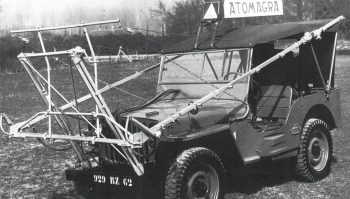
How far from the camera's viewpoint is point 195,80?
7.84m

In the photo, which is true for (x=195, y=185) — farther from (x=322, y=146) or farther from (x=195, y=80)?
(x=322, y=146)

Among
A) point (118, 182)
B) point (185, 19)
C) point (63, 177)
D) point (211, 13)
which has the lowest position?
point (63, 177)

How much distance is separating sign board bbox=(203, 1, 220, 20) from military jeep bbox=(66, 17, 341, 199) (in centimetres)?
33

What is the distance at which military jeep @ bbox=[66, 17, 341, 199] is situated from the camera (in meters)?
6.13

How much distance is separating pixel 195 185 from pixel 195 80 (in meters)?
2.20

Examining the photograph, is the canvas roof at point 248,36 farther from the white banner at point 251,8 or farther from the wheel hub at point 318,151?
the wheel hub at point 318,151

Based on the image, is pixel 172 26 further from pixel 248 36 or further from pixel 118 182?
pixel 118 182

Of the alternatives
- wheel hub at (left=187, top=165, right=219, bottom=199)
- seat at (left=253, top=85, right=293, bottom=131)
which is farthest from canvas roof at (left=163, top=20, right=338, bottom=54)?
wheel hub at (left=187, top=165, right=219, bottom=199)

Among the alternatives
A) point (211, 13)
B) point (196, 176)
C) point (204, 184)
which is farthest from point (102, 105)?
point (211, 13)

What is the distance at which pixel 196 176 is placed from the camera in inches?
237

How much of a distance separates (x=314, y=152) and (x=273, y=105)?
96 centimetres

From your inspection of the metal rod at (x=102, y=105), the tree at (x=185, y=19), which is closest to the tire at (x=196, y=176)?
the metal rod at (x=102, y=105)

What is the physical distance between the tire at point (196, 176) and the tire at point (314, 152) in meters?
1.81

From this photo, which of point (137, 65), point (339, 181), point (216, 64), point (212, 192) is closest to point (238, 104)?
point (216, 64)
